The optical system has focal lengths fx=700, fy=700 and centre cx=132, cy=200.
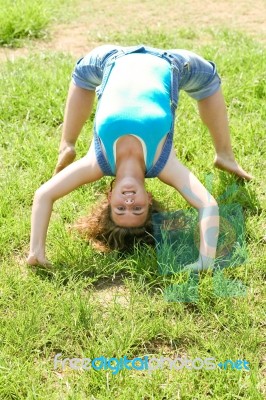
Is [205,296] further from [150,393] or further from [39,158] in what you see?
[39,158]

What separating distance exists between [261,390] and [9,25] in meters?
4.35

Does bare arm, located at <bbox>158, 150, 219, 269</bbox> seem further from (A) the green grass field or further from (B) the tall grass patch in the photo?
(B) the tall grass patch

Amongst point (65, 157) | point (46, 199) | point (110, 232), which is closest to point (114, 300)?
point (110, 232)

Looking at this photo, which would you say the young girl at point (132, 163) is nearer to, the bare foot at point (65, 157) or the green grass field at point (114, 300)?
the green grass field at point (114, 300)

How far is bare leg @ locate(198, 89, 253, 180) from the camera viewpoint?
14.0 feet

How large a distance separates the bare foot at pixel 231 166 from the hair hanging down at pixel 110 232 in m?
0.61

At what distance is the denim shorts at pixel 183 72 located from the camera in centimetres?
411

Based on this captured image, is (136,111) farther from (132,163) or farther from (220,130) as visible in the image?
(220,130)

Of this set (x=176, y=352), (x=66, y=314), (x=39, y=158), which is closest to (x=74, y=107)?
(x=39, y=158)

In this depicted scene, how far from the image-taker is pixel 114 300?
3506mm

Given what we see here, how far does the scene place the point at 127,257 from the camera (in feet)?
12.3

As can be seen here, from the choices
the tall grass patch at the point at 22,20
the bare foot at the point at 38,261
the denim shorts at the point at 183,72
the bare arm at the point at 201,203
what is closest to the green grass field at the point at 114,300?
the bare foot at the point at 38,261

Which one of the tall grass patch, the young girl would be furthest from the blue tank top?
the tall grass patch

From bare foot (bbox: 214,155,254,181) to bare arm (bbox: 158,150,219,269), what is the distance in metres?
0.65
